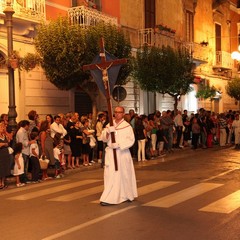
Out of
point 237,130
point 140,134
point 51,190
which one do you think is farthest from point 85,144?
point 237,130

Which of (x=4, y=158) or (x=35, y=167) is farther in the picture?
(x=35, y=167)

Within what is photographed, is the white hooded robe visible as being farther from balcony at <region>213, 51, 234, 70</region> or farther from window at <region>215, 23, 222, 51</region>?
window at <region>215, 23, 222, 51</region>

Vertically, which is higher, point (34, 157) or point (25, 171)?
point (34, 157)

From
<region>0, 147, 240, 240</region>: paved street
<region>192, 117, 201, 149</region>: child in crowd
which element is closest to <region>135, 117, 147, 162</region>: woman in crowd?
<region>0, 147, 240, 240</region>: paved street

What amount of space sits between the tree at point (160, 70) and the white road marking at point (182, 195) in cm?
1085

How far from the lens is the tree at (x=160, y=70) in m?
21.6

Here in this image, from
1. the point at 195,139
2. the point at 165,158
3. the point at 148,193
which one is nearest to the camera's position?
the point at 148,193

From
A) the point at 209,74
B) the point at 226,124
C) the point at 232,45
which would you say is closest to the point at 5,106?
the point at 226,124

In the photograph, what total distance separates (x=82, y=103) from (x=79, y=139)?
6242mm

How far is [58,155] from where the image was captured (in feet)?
43.8

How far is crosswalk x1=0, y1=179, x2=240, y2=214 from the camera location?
882 cm

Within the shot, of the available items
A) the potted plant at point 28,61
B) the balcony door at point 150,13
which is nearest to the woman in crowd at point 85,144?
the potted plant at point 28,61

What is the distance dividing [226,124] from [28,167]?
506 inches

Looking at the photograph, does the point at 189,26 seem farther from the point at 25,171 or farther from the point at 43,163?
the point at 25,171
